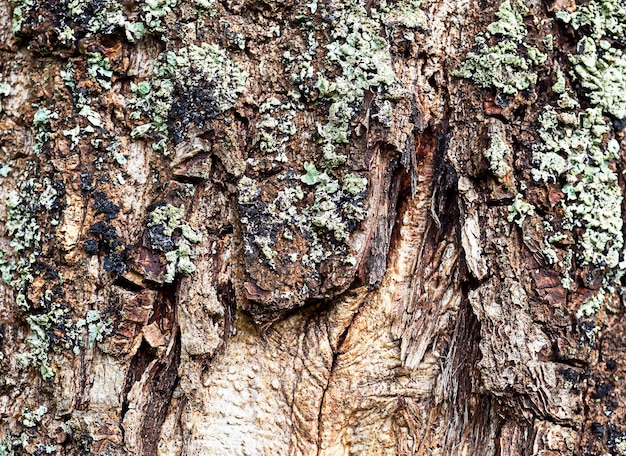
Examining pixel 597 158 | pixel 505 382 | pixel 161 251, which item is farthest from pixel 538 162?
pixel 161 251

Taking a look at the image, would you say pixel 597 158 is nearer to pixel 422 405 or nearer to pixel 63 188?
pixel 422 405

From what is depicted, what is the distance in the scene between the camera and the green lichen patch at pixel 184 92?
1487mm

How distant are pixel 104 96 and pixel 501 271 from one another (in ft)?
A: 3.71

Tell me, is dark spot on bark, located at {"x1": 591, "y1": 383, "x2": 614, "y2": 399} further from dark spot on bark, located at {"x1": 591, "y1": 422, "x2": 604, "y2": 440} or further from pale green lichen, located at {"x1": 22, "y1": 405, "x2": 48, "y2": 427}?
pale green lichen, located at {"x1": 22, "y1": 405, "x2": 48, "y2": 427}

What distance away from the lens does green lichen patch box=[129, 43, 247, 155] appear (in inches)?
58.6

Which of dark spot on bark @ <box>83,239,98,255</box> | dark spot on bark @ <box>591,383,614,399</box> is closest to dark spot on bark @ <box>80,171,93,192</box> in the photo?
dark spot on bark @ <box>83,239,98,255</box>

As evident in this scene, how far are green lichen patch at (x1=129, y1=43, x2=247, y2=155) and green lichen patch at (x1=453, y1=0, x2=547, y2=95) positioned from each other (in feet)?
2.01

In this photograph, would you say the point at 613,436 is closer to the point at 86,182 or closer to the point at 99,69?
the point at 86,182

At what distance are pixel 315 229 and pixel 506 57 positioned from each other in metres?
0.67

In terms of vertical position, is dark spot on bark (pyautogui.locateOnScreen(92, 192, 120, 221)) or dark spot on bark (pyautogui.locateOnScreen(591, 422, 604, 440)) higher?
dark spot on bark (pyautogui.locateOnScreen(92, 192, 120, 221))

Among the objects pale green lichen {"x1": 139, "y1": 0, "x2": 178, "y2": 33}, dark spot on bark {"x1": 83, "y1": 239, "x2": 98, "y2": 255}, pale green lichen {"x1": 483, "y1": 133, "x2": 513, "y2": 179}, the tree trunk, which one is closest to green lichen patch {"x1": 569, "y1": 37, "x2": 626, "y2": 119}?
the tree trunk

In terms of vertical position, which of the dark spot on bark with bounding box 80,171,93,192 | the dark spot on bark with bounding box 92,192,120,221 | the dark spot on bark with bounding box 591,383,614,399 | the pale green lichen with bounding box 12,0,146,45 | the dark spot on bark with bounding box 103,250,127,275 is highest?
the pale green lichen with bounding box 12,0,146,45

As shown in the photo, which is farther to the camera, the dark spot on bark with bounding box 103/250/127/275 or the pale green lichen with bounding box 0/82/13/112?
the pale green lichen with bounding box 0/82/13/112

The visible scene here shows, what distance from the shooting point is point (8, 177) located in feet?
5.22
